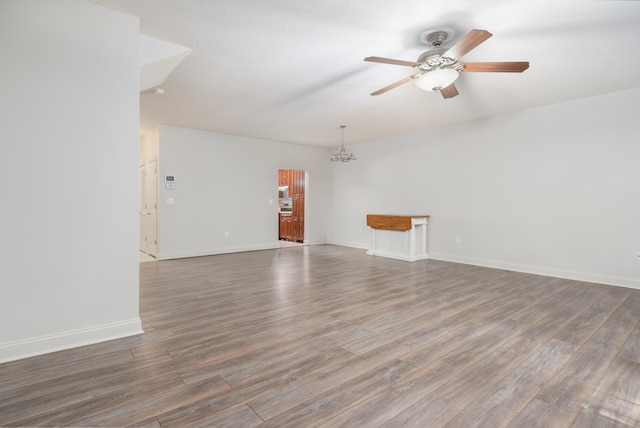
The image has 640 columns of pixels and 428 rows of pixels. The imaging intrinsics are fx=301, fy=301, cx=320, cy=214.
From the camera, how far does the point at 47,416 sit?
1512mm

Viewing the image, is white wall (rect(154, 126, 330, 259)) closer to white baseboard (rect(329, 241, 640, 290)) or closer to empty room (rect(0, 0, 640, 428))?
empty room (rect(0, 0, 640, 428))

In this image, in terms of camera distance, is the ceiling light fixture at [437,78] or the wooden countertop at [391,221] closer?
the ceiling light fixture at [437,78]

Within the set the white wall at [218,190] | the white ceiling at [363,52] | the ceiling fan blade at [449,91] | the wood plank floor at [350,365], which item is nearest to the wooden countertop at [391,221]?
the white ceiling at [363,52]

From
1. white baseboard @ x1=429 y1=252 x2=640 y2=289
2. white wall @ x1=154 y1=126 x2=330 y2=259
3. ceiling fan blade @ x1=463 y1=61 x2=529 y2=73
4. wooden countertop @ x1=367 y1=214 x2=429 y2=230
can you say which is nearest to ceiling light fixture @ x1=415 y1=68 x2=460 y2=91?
ceiling fan blade @ x1=463 y1=61 x2=529 y2=73

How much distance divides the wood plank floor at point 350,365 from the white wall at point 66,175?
301 mm

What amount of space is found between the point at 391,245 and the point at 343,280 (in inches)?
93.5

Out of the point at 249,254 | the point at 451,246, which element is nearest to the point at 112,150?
the point at 249,254

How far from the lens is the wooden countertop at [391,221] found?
19.3 ft

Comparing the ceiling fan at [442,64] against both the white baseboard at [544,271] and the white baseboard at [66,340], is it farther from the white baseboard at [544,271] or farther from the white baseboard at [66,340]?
the white baseboard at [544,271]

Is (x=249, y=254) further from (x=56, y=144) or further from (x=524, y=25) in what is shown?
(x=524, y=25)

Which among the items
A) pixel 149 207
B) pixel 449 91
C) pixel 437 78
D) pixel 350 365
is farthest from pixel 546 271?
pixel 149 207

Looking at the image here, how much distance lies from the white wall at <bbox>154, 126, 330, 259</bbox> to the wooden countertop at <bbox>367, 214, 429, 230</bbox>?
247cm

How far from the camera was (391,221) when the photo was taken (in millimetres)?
6160

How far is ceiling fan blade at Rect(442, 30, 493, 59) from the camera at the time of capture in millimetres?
2145
